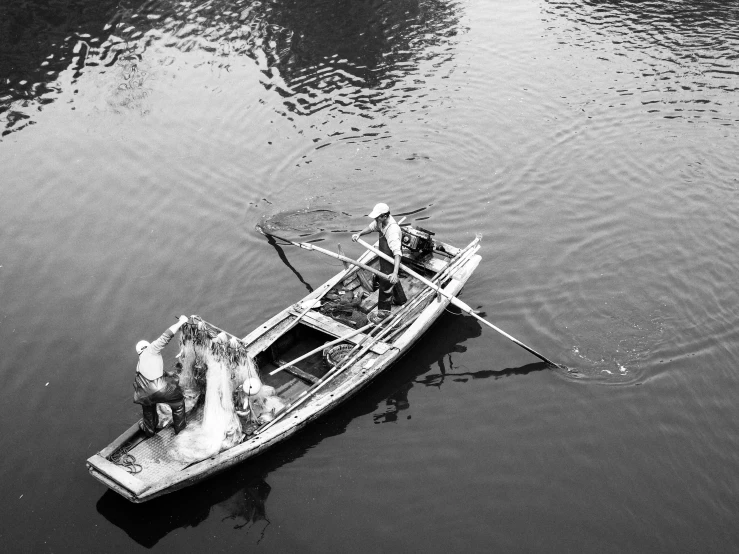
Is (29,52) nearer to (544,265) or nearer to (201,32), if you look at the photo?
(201,32)

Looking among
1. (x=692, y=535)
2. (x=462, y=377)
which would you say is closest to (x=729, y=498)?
(x=692, y=535)

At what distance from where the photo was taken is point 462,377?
452 inches

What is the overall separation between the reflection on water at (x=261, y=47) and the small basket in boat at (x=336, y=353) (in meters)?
7.57

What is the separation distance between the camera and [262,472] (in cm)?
995

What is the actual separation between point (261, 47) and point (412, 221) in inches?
391

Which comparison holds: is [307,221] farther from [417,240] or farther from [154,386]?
[154,386]

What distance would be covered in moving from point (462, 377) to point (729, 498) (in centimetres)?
414

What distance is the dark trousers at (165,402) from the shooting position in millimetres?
9266

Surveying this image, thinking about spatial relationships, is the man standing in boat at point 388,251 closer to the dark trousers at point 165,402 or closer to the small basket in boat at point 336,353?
the small basket in boat at point 336,353

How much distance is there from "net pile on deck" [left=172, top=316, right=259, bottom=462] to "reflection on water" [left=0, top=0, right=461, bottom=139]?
8.96m

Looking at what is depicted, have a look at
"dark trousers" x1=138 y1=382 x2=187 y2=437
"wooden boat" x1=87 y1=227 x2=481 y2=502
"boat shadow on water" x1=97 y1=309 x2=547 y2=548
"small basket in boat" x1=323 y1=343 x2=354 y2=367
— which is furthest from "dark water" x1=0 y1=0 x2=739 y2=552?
"dark trousers" x1=138 y1=382 x2=187 y2=437

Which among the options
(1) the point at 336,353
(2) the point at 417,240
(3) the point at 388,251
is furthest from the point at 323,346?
(2) the point at 417,240

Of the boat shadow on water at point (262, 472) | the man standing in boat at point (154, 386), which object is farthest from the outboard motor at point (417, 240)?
the man standing in boat at point (154, 386)

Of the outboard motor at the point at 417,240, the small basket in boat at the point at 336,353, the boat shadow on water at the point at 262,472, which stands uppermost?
the outboard motor at the point at 417,240
